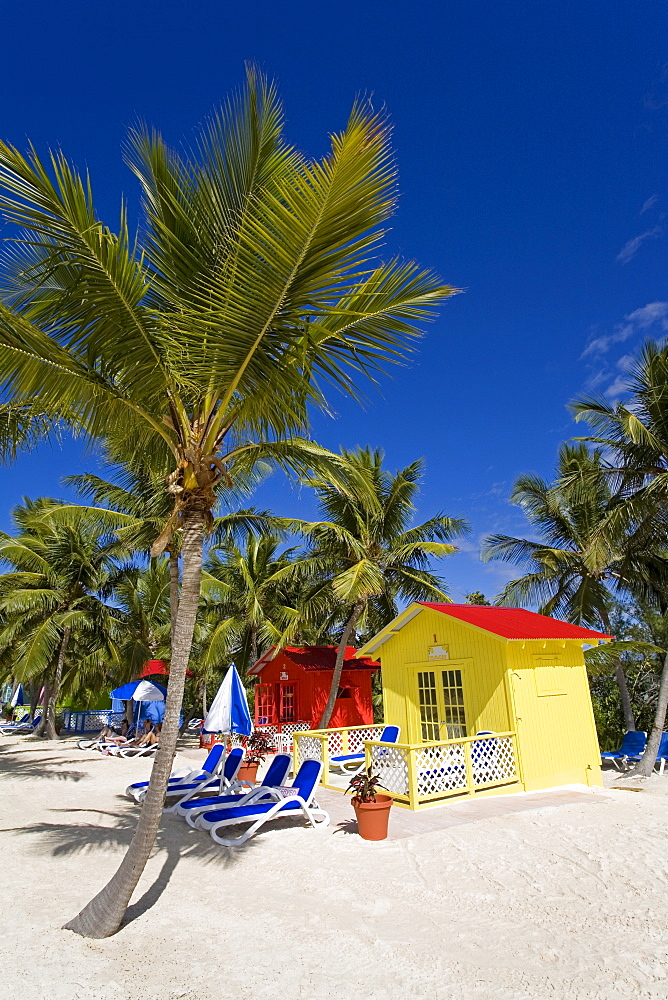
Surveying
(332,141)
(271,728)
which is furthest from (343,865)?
(271,728)

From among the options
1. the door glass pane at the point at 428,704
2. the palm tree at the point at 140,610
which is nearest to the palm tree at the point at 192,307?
the door glass pane at the point at 428,704

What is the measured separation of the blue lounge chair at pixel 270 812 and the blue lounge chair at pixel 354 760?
4131 millimetres

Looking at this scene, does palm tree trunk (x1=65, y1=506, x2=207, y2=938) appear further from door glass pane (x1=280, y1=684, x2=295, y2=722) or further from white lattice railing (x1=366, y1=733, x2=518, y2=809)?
door glass pane (x1=280, y1=684, x2=295, y2=722)

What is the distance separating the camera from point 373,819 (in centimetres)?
786

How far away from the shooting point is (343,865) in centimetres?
683

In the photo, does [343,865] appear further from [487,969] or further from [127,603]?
[127,603]

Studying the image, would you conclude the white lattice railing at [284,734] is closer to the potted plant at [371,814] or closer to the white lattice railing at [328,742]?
the white lattice railing at [328,742]

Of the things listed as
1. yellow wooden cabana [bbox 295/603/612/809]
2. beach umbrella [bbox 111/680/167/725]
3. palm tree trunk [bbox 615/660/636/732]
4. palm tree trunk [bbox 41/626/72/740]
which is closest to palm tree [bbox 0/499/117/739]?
palm tree trunk [bbox 41/626/72/740]

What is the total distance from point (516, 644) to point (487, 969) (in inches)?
309

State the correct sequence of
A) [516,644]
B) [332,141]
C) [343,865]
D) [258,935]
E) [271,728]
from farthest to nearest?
1. [271,728]
2. [516,644]
3. [343,865]
4. [258,935]
5. [332,141]

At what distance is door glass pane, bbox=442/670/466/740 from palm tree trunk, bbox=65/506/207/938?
29.4 ft

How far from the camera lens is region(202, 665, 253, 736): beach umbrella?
13273mm

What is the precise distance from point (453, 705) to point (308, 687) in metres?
8.71

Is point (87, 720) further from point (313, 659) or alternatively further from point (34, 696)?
point (313, 659)
